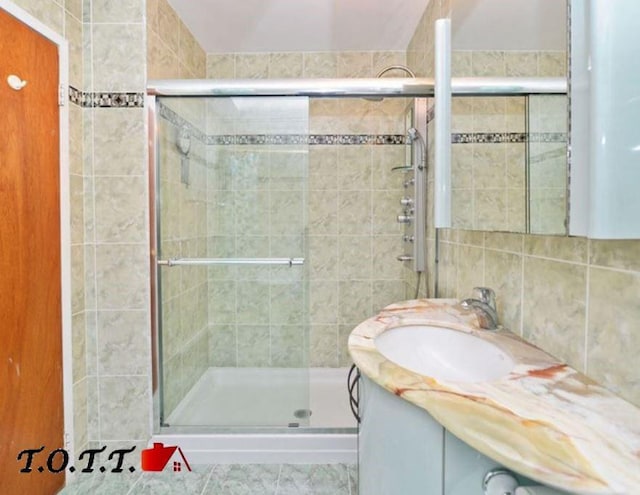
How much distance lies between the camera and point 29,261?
1.37 m

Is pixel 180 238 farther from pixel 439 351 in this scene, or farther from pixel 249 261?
pixel 439 351

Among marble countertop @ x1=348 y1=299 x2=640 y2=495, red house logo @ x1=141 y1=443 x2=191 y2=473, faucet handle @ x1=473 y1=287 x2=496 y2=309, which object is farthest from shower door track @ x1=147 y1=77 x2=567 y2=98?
red house logo @ x1=141 y1=443 x2=191 y2=473

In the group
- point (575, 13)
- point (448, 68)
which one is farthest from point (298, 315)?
point (575, 13)

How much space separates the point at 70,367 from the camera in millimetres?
1590

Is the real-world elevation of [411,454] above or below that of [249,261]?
below

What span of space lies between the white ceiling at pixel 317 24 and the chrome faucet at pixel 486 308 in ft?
2.67

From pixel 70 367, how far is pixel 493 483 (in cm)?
175

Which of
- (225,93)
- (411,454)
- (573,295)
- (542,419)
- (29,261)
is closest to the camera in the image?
(542,419)

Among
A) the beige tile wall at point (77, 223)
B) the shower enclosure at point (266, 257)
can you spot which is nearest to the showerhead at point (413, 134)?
the shower enclosure at point (266, 257)

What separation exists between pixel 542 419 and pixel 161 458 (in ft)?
5.81

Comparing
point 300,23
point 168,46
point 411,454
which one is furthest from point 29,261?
point 300,23

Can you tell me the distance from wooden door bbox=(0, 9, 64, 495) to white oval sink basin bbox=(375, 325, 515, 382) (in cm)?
135

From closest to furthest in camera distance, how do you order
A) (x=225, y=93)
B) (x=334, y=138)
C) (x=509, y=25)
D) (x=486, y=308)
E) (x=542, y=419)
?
1. (x=542, y=419)
2. (x=509, y=25)
3. (x=486, y=308)
4. (x=225, y=93)
5. (x=334, y=138)

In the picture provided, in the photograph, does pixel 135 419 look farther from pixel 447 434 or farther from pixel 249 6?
pixel 249 6
